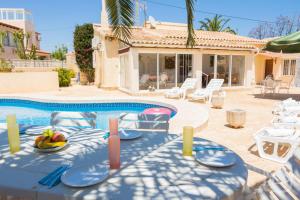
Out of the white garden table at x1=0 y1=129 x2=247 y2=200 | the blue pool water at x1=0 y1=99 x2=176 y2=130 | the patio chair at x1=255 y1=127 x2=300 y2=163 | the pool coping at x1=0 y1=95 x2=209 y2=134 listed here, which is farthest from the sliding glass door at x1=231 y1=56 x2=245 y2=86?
the white garden table at x1=0 y1=129 x2=247 y2=200

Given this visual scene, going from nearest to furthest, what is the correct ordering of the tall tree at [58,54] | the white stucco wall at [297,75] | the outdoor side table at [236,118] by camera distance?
the outdoor side table at [236,118] < the white stucco wall at [297,75] < the tall tree at [58,54]

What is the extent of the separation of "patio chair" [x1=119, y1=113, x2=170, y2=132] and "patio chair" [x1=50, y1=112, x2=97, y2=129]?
591mm

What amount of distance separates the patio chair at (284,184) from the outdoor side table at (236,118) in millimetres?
4308

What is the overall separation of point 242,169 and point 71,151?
204cm

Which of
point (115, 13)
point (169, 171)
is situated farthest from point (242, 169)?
point (115, 13)

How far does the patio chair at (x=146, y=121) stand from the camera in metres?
4.16

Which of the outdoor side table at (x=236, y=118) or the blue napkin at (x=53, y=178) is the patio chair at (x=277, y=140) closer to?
the outdoor side table at (x=236, y=118)

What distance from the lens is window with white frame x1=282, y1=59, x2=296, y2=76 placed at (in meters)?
21.6

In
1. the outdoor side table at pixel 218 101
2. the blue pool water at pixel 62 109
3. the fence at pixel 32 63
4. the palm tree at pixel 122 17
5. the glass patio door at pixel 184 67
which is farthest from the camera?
the fence at pixel 32 63

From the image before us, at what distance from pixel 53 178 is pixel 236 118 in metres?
5.73

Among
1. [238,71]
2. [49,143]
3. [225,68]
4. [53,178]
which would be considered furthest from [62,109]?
[238,71]

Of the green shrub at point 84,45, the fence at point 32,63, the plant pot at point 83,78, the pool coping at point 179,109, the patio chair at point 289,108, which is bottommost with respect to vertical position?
the pool coping at point 179,109

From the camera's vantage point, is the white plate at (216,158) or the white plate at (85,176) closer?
the white plate at (85,176)

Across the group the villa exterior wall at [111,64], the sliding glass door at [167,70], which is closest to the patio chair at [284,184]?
the sliding glass door at [167,70]
